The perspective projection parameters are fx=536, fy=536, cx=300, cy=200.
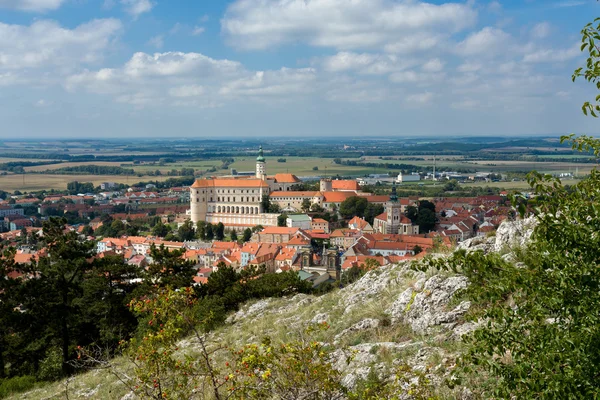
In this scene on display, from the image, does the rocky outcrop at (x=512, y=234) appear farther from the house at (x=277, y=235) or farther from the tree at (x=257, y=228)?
the tree at (x=257, y=228)

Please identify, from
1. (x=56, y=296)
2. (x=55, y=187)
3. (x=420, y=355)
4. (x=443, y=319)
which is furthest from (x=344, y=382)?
(x=55, y=187)

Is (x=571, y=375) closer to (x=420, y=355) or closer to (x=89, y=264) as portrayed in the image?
(x=420, y=355)

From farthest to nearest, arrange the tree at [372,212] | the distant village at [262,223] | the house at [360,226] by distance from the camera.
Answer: the tree at [372,212] < the house at [360,226] < the distant village at [262,223]

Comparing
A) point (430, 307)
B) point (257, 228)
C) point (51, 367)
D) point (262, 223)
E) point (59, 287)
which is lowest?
point (262, 223)

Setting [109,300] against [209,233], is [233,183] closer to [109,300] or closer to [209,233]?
[209,233]

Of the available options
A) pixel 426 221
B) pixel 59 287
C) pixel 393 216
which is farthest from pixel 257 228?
pixel 59 287

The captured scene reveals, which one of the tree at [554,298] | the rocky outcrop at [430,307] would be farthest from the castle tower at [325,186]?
the tree at [554,298]
